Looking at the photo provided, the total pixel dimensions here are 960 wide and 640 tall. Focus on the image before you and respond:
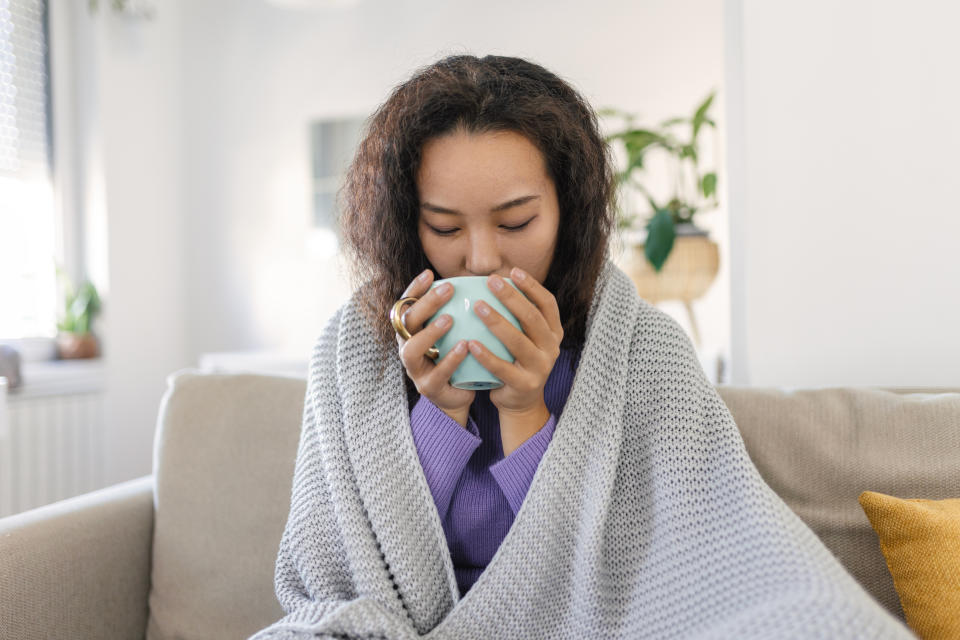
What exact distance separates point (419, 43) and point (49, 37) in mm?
1426

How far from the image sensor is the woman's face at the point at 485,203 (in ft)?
2.93

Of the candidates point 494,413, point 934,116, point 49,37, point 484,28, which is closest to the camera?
point 494,413

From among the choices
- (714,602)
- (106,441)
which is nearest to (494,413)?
(714,602)

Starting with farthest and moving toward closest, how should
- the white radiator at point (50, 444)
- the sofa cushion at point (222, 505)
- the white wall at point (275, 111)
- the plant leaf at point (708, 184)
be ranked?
the white wall at point (275, 111)
the white radiator at point (50, 444)
the plant leaf at point (708, 184)
the sofa cushion at point (222, 505)

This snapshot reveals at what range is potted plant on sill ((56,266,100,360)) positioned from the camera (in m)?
2.98

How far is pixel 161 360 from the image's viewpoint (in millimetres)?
3342

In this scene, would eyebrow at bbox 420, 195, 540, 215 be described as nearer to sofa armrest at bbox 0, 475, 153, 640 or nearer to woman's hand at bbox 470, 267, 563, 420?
woman's hand at bbox 470, 267, 563, 420

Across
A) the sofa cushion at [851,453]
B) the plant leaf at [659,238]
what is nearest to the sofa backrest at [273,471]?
the sofa cushion at [851,453]

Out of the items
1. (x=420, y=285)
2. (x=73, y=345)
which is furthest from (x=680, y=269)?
(x=73, y=345)

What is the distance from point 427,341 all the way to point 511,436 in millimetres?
186

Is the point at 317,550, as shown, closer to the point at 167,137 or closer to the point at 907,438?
the point at 907,438

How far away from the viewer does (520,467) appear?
2.98ft

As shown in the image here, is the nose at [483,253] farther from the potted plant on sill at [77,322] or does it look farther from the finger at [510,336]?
the potted plant on sill at [77,322]

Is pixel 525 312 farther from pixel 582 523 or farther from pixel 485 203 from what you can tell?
pixel 582 523
